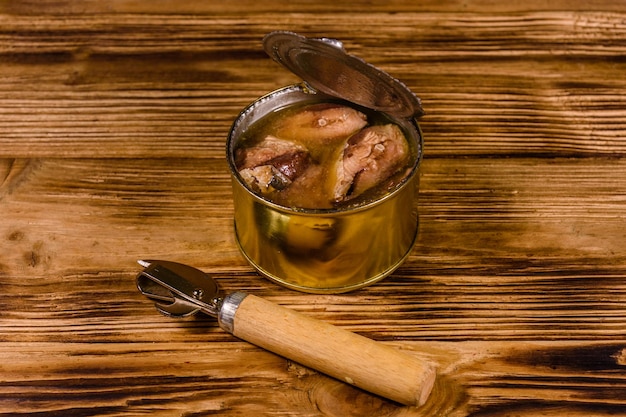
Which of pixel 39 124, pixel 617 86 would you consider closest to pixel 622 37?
pixel 617 86

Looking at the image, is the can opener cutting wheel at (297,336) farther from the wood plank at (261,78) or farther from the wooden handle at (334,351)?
the wood plank at (261,78)

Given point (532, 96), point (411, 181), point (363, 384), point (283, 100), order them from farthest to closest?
point (532, 96), point (283, 100), point (411, 181), point (363, 384)

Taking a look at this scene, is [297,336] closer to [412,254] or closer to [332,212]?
[332,212]

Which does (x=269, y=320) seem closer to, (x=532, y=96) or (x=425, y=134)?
(x=425, y=134)

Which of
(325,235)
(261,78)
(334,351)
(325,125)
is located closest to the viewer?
(334,351)

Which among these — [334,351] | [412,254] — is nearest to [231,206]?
[412,254]

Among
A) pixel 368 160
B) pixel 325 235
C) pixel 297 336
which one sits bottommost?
pixel 297 336

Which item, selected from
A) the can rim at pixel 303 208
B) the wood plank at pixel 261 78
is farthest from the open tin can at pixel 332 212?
the wood plank at pixel 261 78
